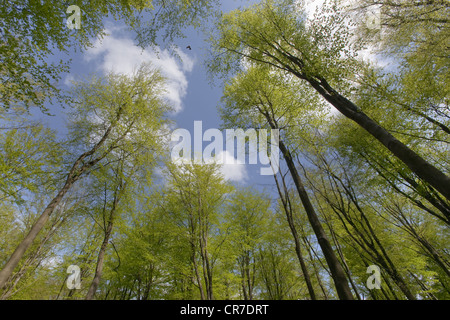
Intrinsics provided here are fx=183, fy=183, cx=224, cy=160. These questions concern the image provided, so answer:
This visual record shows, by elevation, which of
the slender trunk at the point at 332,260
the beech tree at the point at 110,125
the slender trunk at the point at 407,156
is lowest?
the slender trunk at the point at 332,260

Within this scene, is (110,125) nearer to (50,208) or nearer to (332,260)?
(50,208)

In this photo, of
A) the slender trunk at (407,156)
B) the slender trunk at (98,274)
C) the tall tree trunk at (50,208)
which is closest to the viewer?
the slender trunk at (407,156)

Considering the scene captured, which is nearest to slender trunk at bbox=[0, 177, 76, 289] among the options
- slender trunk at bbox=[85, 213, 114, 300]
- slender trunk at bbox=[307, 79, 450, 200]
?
slender trunk at bbox=[85, 213, 114, 300]

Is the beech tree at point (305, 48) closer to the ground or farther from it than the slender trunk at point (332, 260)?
farther from it

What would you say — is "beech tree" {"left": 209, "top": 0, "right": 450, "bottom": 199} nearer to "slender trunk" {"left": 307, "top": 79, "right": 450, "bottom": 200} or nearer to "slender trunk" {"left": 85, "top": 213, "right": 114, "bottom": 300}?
"slender trunk" {"left": 307, "top": 79, "right": 450, "bottom": 200}

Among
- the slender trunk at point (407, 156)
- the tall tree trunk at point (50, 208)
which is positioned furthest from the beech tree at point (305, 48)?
the tall tree trunk at point (50, 208)

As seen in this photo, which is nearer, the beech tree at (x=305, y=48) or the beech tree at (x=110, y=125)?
the beech tree at (x=305, y=48)

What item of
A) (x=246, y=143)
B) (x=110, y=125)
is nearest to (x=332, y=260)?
(x=246, y=143)

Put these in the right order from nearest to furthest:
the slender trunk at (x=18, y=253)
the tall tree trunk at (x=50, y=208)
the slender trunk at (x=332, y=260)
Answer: the slender trunk at (x=332, y=260) < the slender trunk at (x=18, y=253) < the tall tree trunk at (x=50, y=208)

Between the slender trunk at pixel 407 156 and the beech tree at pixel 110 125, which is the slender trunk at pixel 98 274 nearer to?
the beech tree at pixel 110 125

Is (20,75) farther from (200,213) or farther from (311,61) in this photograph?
(311,61)

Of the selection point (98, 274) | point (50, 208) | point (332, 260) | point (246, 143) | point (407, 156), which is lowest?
point (332, 260)

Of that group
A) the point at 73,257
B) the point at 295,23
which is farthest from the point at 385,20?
the point at 73,257
